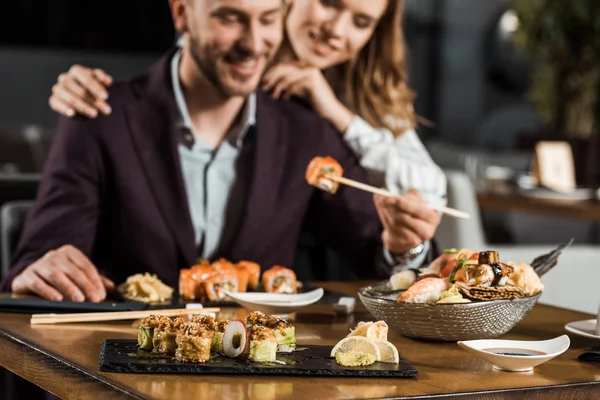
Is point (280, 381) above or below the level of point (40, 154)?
below

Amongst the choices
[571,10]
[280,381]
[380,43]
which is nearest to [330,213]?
[380,43]

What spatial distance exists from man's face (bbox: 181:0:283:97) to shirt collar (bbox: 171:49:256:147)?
5cm

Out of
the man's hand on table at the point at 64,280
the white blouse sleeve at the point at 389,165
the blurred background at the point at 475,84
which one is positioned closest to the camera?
the man's hand on table at the point at 64,280

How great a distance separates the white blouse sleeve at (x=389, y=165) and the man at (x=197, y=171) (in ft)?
0.22

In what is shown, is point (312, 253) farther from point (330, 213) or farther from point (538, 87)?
Answer: point (538, 87)

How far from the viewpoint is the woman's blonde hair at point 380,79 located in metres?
3.00

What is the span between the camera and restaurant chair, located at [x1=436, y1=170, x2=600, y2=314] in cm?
338

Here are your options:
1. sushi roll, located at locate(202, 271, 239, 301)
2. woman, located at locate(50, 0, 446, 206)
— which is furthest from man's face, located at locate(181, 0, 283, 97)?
sushi roll, located at locate(202, 271, 239, 301)

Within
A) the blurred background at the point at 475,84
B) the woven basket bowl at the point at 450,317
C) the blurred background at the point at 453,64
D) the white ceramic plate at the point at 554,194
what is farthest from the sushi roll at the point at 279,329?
the blurred background at the point at 453,64

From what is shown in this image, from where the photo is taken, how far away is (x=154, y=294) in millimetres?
2086

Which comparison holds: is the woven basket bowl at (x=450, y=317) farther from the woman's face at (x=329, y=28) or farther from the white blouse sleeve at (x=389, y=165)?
the woman's face at (x=329, y=28)

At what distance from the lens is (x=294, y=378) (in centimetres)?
147

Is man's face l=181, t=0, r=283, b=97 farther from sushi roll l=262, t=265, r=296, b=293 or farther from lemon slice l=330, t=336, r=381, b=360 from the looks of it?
lemon slice l=330, t=336, r=381, b=360

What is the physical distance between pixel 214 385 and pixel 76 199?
4.14ft
